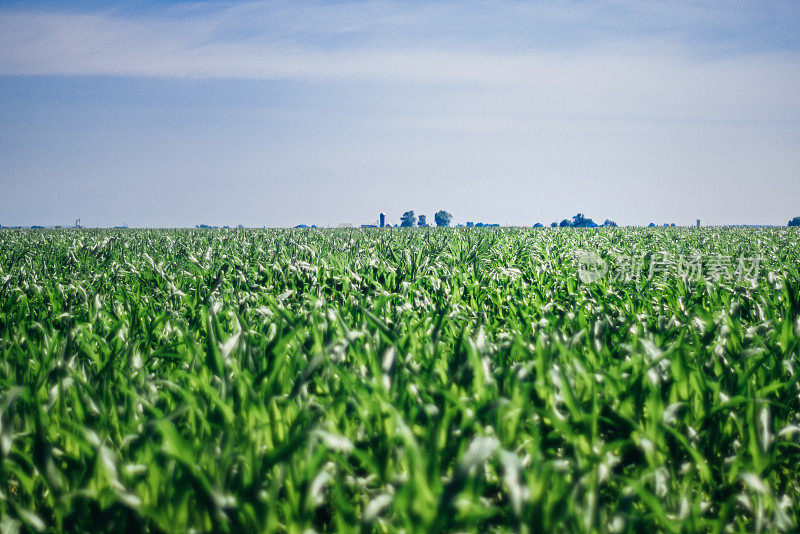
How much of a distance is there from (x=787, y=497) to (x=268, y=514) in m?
1.87

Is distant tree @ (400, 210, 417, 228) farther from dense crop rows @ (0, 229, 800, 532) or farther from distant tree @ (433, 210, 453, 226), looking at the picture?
dense crop rows @ (0, 229, 800, 532)

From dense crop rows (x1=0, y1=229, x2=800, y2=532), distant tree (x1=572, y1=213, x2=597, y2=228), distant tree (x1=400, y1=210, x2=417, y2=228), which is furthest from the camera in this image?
distant tree (x1=400, y1=210, x2=417, y2=228)

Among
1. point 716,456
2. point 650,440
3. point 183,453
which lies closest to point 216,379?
point 183,453

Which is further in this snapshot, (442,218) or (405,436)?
(442,218)

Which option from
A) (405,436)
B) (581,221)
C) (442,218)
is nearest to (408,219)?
(442,218)

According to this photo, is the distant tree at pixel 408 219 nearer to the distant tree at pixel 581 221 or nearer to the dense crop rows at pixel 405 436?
the distant tree at pixel 581 221

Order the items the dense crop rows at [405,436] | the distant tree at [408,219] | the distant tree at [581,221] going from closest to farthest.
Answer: the dense crop rows at [405,436]
the distant tree at [581,221]
the distant tree at [408,219]

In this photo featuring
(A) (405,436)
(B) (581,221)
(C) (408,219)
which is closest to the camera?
(A) (405,436)

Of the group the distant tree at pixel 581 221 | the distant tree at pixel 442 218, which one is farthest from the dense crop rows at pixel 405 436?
the distant tree at pixel 442 218

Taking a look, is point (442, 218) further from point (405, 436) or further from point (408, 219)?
point (405, 436)

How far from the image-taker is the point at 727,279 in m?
6.38

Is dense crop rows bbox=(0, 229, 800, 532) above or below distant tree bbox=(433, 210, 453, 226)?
below

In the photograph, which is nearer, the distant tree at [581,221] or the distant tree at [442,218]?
the distant tree at [581,221]

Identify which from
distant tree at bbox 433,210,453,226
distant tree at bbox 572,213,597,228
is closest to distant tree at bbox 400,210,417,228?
distant tree at bbox 433,210,453,226
